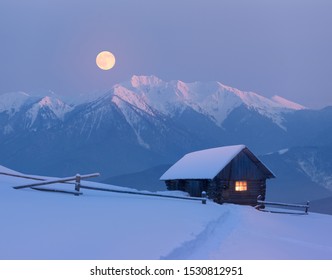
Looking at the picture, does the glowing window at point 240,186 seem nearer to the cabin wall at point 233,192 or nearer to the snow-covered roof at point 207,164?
the cabin wall at point 233,192

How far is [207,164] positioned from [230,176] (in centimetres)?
240

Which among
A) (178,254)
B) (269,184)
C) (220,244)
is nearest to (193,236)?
(220,244)

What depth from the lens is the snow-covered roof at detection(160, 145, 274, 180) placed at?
97.2ft

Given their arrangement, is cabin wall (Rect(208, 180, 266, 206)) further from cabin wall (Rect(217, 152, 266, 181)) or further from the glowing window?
cabin wall (Rect(217, 152, 266, 181))

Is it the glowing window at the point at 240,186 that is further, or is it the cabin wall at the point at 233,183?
the glowing window at the point at 240,186

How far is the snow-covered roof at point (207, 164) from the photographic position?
29641 millimetres

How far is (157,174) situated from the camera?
19938 centimetres

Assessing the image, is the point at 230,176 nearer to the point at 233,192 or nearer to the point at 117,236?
the point at 233,192

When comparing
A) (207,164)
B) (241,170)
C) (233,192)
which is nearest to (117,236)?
(233,192)

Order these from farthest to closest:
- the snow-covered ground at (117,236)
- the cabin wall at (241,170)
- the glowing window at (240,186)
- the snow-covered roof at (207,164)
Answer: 1. the glowing window at (240,186)
2. the cabin wall at (241,170)
3. the snow-covered roof at (207,164)
4. the snow-covered ground at (117,236)

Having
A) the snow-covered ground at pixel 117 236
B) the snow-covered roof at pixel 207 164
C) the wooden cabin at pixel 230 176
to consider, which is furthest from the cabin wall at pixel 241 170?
the snow-covered ground at pixel 117 236
